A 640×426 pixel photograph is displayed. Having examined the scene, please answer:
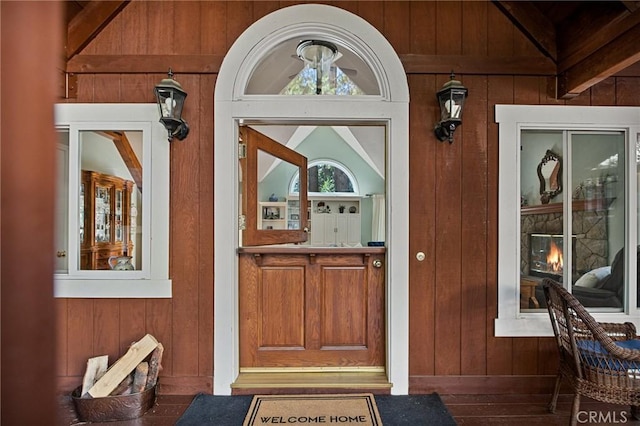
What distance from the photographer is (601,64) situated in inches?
85.4

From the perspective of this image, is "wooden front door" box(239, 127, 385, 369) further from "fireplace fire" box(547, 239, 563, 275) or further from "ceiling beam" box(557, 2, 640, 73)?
"ceiling beam" box(557, 2, 640, 73)

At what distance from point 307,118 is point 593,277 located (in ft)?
8.43

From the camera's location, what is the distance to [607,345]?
1.88 meters

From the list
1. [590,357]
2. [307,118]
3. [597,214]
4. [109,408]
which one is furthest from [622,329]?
[109,408]

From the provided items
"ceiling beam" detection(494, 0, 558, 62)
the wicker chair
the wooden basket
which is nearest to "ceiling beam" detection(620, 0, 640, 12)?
"ceiling beam" detection(494, 0, 558, 62)

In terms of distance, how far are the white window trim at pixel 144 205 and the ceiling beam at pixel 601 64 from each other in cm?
302

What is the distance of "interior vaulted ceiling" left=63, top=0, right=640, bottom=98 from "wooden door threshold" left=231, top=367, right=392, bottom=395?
2549mm

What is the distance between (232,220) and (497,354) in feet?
7.42

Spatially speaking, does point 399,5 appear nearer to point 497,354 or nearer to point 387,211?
point 387,211

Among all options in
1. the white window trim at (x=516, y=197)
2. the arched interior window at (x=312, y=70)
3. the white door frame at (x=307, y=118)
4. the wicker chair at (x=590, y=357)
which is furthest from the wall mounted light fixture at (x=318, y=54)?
the wicker chair at (x=590, y=357)

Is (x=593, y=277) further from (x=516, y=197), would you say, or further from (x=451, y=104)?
(x=451, y=104)

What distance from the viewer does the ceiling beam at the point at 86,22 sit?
8.31 ft

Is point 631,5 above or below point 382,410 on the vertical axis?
above

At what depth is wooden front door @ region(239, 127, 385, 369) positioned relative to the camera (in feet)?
8.81
